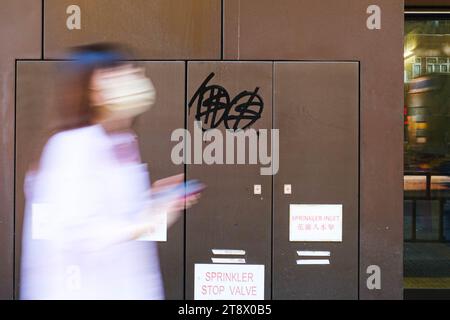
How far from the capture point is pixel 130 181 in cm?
478

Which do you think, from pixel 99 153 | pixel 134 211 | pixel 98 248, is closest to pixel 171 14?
pixel 99 153

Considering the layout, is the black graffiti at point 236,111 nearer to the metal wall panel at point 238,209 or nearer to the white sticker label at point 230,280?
the metal wall panel at point 238,209

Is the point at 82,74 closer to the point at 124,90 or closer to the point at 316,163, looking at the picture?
the point at 124,90

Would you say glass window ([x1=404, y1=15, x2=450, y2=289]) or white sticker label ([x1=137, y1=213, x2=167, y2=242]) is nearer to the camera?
white sticker label ([x1=137, y1=213, x2=167, y2=242])

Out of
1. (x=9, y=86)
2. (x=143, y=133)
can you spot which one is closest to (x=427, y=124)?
(x=143, y=133)

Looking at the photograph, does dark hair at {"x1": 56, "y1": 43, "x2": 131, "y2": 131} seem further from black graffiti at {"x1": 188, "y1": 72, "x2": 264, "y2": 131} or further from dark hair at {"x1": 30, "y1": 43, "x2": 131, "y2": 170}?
black graffiti at {"x1": 188, "y1": 72, "x2": 264, "y2": 131}

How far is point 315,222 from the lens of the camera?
186 inches

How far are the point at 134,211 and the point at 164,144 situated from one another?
70 centimetres

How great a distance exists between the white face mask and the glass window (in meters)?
3.13

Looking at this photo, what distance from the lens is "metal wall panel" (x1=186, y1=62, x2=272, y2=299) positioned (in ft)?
15.6

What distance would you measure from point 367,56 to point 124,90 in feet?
7.75

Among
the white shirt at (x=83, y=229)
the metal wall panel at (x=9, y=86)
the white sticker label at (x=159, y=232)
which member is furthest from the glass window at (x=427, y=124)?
the metal wall panel at (x=9, y=86)

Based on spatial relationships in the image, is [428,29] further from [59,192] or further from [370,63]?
[59,192]

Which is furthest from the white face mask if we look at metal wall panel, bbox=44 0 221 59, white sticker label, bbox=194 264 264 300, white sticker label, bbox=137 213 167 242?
white sticker label, bbox=194 264 264 300
